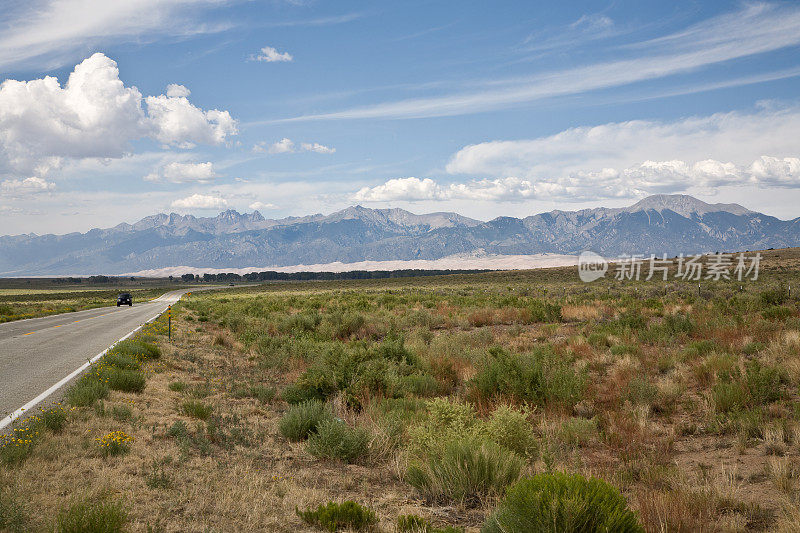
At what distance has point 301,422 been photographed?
8.24 m

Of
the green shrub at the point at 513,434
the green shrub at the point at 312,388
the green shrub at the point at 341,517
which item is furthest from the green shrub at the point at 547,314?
the green shrub at the point at 341,517

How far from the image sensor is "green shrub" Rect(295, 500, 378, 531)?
15.7 feet

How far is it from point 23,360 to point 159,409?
674cm

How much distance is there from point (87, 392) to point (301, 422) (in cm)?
407

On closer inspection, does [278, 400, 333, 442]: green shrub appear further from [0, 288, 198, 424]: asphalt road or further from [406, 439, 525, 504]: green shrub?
[0, 288, 198, 424]: asphalt road

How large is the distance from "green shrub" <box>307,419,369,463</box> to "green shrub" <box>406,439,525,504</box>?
144 centimetres

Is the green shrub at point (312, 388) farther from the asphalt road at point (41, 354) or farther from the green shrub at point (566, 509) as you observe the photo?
the green shrub at point (566, 509)

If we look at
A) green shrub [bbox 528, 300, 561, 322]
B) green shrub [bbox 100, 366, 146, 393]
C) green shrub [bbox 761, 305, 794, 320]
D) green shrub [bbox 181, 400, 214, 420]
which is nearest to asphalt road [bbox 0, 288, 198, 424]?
green shrub [bbox 100, 366, 146, 393]

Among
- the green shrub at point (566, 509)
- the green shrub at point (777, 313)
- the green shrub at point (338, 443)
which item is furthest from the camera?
A: the green shrub at point (777, 313)

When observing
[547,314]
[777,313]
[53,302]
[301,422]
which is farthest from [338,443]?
[53,302]

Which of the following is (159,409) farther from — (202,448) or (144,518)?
(144,518)

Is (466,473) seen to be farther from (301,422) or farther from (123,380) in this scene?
(123,380)

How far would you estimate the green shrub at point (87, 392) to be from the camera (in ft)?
27.9

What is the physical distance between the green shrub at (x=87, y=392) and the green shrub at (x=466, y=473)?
6.26 metres
